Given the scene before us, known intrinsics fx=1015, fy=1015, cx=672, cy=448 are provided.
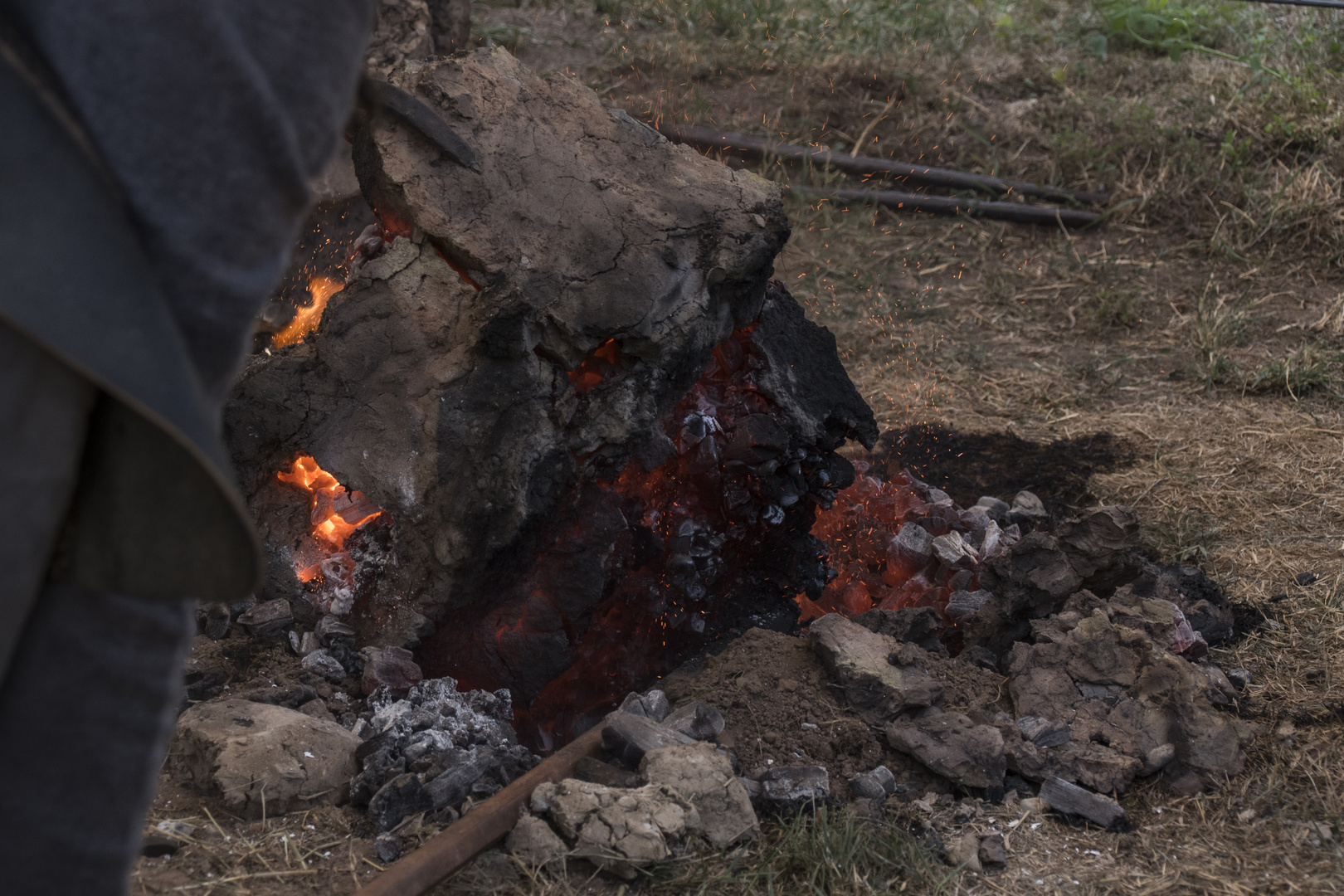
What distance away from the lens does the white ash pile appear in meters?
2.05

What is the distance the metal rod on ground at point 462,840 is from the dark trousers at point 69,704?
924 mm

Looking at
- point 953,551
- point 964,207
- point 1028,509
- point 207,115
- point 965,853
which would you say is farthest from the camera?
point 964,207

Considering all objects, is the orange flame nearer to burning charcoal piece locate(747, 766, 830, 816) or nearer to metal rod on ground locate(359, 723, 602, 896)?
metal rod on ground locate(359, 723, 602, 896)

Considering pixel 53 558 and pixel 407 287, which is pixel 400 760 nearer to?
pixel 407 287

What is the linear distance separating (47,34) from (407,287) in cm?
173

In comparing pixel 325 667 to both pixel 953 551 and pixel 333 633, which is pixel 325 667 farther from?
pixel 953 551

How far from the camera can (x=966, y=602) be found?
2.99 meters

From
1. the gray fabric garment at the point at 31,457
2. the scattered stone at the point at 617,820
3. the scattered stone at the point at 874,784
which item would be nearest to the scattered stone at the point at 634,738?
the scattered stone at the point at 617,820

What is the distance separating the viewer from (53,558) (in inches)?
35.9

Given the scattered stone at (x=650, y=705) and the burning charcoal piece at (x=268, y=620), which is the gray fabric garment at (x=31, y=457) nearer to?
the scattered stone at (x=650, y=705)

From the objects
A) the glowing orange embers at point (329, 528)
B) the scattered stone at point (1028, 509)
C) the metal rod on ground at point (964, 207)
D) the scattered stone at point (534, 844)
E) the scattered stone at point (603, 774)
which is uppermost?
the metal rod on ground at point (964, 207)

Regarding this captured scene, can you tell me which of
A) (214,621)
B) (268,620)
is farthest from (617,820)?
(214,621)

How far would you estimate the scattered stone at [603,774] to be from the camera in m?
2.12

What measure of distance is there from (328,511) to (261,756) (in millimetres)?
825
